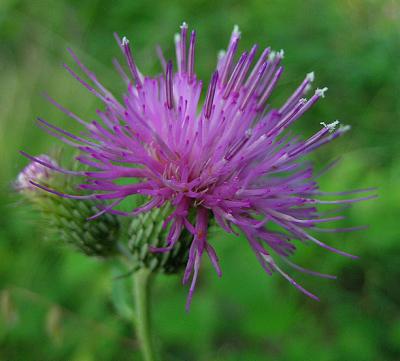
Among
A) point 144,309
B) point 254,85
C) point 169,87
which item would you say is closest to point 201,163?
point 169,87

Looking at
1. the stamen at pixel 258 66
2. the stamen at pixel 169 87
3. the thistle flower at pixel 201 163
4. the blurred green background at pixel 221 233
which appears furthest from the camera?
the blurred green background at pixel 221 233

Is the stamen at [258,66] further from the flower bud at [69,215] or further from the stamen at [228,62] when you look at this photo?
the flower bud at [69,215]

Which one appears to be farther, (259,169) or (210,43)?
(210,43)

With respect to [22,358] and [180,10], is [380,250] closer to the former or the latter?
[22,358]

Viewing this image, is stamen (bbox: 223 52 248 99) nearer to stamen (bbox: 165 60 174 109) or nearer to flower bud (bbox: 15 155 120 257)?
stamen (bbox: 165 60 174 109)

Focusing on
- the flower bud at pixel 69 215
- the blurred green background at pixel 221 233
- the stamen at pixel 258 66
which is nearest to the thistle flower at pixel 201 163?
the stamen at pixel 258 66

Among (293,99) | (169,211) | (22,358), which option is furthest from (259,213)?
(22,358)

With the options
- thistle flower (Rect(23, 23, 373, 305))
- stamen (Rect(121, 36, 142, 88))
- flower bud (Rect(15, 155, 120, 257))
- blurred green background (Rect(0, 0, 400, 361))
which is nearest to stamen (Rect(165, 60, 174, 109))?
thistle flower (Rect(23, 23, 373, 305))

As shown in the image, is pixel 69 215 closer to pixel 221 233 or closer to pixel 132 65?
pixel 132 65
